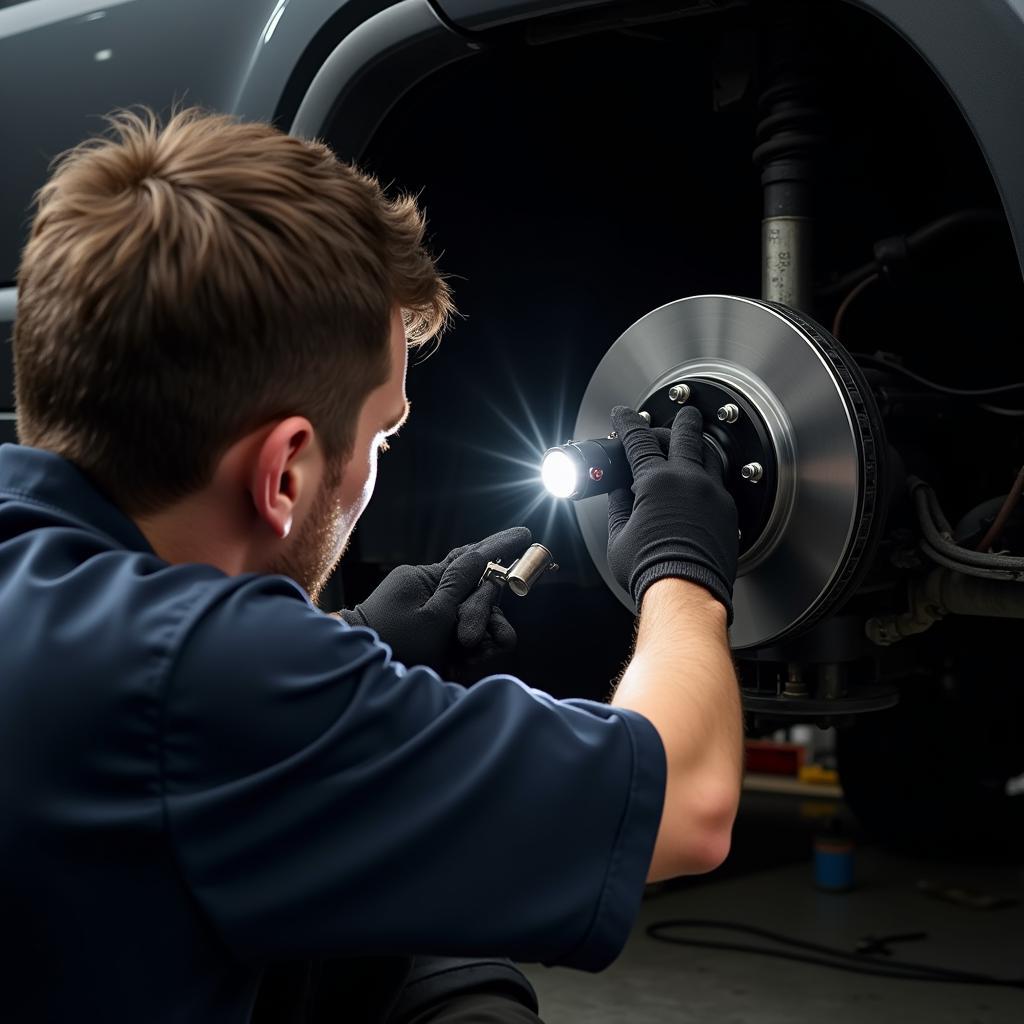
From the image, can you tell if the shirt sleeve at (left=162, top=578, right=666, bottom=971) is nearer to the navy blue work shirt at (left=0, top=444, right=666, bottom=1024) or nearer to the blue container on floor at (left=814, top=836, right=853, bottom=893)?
the navy blue work shirt at (left=0, top=444, right=666, bottom=1024)

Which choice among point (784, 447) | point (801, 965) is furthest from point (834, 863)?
point (784, 447)

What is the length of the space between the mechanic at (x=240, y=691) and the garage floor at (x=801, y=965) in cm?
109

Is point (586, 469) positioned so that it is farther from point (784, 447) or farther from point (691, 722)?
point (691, 722)

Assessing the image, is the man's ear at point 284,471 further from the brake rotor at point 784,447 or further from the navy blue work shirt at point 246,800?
the brake rotor at point 784,447

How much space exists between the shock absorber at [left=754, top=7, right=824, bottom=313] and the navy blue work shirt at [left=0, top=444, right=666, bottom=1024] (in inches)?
22.7

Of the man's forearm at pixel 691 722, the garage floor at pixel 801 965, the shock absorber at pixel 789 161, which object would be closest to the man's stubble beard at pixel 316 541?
the man's forearm at pixel 691 722

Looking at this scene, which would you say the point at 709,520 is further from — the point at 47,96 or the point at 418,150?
the point at 47,96

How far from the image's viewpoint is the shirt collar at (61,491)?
65 cm

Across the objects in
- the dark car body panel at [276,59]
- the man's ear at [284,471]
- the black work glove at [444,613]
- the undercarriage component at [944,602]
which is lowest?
the undercarriage component at [944,602]

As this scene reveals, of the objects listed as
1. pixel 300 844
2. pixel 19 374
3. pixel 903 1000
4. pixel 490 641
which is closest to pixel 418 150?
pixel 490 641

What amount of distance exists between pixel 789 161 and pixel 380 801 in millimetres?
714

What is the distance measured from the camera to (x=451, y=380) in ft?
4.53

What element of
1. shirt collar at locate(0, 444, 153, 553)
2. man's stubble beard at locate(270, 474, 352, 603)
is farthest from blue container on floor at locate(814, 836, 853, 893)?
shirt collar at locate(0, 444, 153, 553)

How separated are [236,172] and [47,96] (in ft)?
2.53
